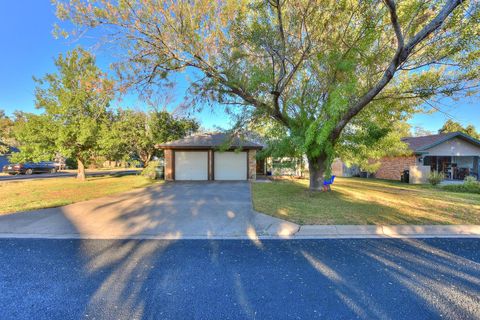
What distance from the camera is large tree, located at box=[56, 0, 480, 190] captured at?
6.26m

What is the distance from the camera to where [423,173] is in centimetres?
1566

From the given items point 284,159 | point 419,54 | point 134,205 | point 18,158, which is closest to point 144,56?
point 134,205

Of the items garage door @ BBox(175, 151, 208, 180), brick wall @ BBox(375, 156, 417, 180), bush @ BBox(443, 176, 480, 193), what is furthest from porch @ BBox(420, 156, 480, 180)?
garage door @ BBox(175, 151, 208, 180)

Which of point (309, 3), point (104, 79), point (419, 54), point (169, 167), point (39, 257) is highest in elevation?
point (309, 3)

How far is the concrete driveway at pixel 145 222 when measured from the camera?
490cm

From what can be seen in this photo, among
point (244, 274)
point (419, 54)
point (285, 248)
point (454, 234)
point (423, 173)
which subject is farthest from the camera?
point (423, 173)

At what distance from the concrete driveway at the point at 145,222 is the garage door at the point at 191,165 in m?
8.22

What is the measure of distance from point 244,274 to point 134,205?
5511 mm

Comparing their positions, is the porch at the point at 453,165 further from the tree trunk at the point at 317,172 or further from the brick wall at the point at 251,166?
the tree trunk at the point at 317,172

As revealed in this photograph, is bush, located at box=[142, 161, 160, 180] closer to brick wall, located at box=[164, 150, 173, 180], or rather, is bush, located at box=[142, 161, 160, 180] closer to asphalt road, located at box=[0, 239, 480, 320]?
brick wall, located at box=[164, 150, 173, 180]

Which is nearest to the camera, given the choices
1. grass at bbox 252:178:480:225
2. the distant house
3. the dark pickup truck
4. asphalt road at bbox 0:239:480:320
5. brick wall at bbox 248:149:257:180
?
asphalt road at bbox 0:239:480:320

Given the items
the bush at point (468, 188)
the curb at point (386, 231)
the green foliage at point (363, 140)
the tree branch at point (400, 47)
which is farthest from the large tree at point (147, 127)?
the bush at point (468, 188)

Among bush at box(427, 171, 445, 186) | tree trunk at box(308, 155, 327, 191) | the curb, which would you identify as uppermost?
tree trunk at box(308, 155, 327, 191)

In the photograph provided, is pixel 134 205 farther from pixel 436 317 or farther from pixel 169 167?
pixel 169 167
